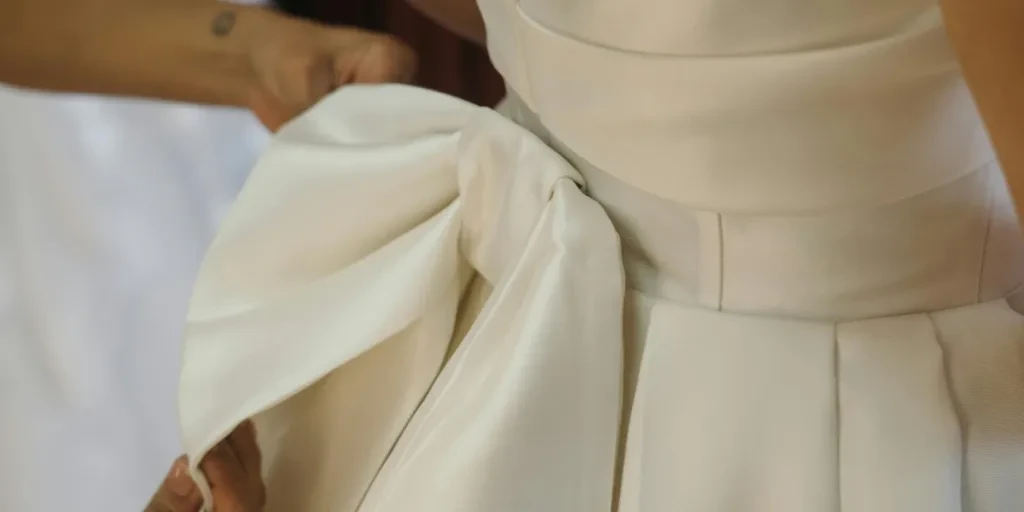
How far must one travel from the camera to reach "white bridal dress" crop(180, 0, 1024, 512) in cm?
29

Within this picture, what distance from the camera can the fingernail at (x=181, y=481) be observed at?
494 millimetres

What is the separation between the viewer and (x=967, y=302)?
1.09 ft

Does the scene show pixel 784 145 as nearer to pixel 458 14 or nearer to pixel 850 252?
pixel 850 252

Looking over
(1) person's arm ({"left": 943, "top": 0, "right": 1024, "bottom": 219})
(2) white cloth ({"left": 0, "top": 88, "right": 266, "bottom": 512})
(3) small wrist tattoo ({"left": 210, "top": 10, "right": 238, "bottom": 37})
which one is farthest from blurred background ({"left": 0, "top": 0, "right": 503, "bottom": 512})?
(1) person's arm ({"left": 943, "top": 0, "right": 1024, "bottom": 219})

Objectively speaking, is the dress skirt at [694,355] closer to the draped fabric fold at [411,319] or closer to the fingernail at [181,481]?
the draped fabric fold at [411,319]

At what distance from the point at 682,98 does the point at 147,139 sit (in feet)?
3.33

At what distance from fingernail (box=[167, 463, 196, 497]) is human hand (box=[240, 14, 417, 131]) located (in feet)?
0.76

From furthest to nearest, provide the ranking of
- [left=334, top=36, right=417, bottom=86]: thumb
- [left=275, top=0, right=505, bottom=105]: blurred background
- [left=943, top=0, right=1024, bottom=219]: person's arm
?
[left=275, top=0, right=505, bottom=105]: blurred background, [left=334, top=36, right=417, bottom=86]: thumb, [left=943, top=0, right=1024, bottom=219]: person's arm

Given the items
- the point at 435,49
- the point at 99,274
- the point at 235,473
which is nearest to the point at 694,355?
the point at 235,473

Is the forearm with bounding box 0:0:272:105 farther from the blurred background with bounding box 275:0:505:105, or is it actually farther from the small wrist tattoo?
the blurred background with bounding box 275:0:505:105

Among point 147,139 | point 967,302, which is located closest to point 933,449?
point 967,302

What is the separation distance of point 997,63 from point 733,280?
124mm

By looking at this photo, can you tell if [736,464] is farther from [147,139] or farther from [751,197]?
[147,139]

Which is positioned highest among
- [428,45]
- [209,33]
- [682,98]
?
[682,98]
